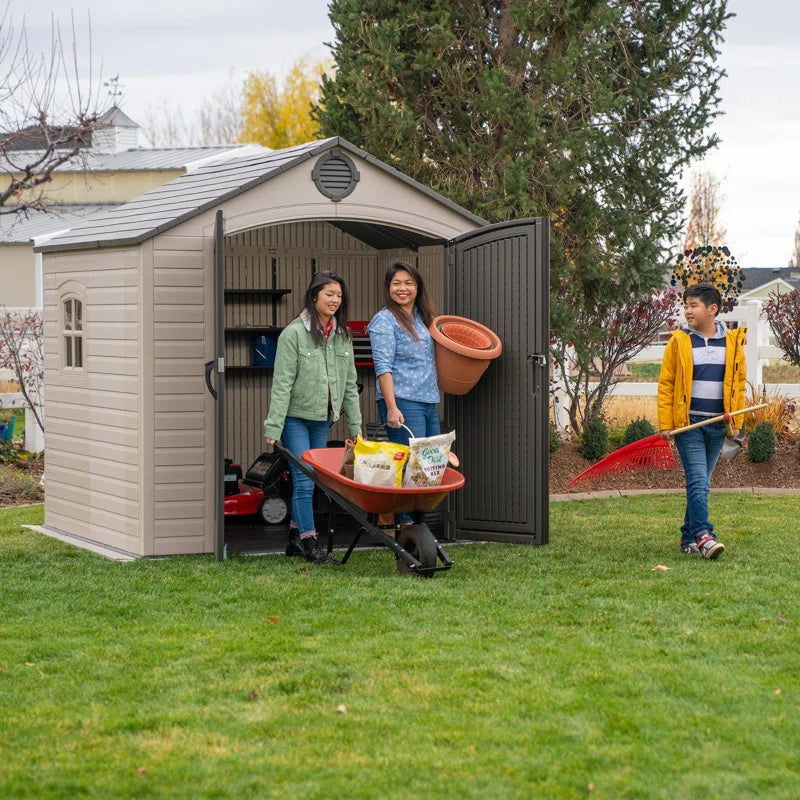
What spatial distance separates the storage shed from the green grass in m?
0.59

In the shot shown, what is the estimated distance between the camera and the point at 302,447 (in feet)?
23.7

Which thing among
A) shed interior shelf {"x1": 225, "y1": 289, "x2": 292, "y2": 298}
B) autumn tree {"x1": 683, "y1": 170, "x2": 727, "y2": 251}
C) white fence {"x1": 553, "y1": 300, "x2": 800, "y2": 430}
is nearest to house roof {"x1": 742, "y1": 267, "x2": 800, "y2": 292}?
autumn tree {"x1": 683, "y1": 170, "x2": 727, "y2": 251}

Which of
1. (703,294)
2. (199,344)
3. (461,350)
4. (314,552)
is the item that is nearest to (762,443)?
(703,294)

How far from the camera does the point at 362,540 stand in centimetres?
829

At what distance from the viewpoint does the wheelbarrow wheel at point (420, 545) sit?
661cm

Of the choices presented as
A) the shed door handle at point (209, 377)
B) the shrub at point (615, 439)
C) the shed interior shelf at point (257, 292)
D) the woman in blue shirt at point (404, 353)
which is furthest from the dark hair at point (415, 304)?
the shrub at point (615, 439)

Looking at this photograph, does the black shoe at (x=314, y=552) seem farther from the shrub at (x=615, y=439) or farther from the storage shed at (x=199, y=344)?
the shrub at (x=615, y=439)

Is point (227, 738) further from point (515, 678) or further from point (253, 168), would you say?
point (253, 168)

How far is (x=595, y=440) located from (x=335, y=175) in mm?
4595

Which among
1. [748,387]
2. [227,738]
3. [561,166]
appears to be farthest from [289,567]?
[748,387]

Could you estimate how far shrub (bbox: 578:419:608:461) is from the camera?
11469 mm

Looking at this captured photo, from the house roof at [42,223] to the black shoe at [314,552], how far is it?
21048 millimetres

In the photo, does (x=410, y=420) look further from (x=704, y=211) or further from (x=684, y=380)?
(x=704, y=211)

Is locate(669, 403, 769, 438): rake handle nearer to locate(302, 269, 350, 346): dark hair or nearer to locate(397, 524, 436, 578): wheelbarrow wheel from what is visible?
locate(397, 524, 436, 578): wheelbarrow wheel
